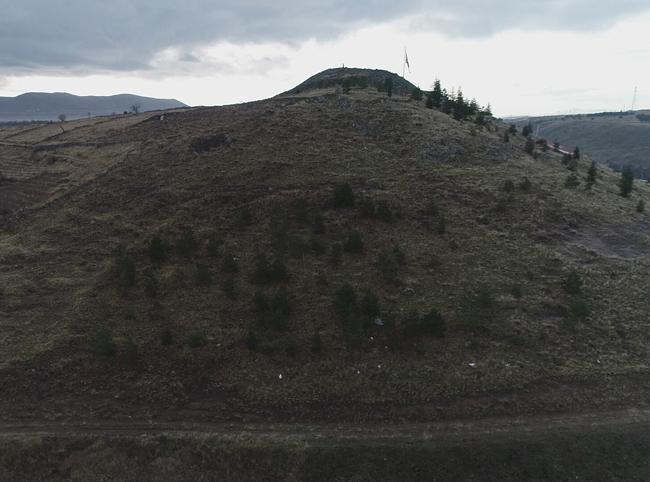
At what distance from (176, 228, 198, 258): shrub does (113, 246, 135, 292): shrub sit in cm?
209

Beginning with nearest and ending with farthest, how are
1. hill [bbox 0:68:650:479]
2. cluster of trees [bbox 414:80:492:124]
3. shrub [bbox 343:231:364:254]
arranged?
hill [bbox 0:68:650:479]
shrub [bbox 343:231:364:254]
cluster of trees [bbox 414:80:492:124]

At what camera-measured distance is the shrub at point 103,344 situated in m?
13.1

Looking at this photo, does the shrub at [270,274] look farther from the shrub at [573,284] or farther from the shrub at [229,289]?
the shrub at [573,284]

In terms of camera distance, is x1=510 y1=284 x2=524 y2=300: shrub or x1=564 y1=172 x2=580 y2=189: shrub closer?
x1=510 y1=284 x2=524 y2=300: shrub

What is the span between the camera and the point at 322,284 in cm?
1639

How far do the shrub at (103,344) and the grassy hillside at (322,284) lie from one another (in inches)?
3.2

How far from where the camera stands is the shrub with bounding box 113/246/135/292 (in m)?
16.9

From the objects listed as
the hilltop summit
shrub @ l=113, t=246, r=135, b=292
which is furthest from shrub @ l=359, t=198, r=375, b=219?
the hilltop summit

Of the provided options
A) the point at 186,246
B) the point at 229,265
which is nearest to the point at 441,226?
the point at 229,265

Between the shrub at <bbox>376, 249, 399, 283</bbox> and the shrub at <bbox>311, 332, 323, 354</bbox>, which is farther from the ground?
the shrub at <bbox>376, 249, 399, 283</bbox>

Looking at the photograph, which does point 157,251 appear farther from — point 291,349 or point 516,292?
point 516,292

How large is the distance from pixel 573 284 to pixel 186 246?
16.5 metres

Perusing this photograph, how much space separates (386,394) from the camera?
458 inches

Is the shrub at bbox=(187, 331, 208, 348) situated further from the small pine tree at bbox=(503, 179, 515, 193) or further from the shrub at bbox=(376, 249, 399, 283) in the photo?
the small pine tree at bbox=(503, 179, 515, 193)
